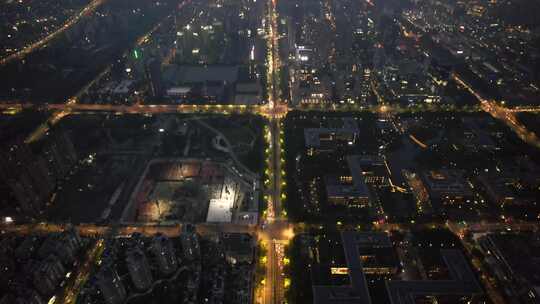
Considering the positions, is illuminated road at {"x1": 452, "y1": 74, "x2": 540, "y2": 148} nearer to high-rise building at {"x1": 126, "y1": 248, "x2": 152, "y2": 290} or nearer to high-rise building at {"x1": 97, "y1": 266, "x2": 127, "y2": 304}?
high-rise building at {"x1": 126, "y1": 248, "x2": 152, "y2": 290}

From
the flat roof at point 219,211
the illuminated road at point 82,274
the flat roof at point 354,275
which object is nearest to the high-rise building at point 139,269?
the illuminated road at point 82,274

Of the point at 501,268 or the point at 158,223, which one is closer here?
the point at 501,268

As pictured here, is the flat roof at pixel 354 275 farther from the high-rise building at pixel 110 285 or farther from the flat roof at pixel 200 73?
the flat roof at pixel 200 73

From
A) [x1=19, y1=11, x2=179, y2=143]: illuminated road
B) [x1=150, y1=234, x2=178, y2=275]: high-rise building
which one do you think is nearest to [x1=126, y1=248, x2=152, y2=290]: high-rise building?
[x1=150, y1=234, x2=178, y2=275]: high-rise building

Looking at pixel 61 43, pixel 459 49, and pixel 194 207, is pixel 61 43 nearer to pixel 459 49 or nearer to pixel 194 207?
pixel 194 207

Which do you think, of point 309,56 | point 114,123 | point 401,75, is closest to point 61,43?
point 114,123

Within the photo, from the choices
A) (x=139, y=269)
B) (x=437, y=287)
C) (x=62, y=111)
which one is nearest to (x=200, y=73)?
(x=62, y=111)
